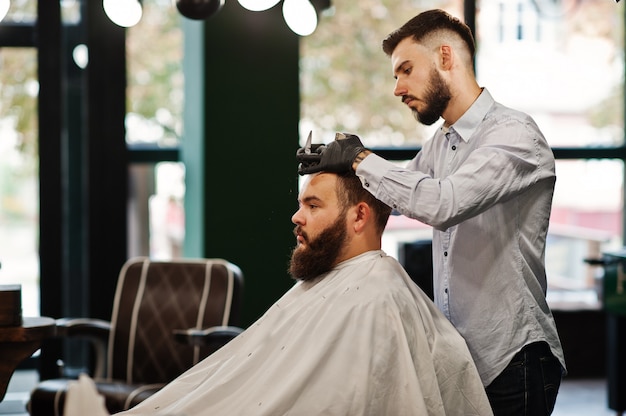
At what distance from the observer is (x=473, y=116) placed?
6.83ft

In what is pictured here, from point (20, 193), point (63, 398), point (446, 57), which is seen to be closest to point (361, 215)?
point (446, 57)

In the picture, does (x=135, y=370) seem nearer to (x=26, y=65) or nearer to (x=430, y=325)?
(x=26, y=65)

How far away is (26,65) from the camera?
445 centimetres

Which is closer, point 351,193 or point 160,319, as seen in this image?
point 351,193

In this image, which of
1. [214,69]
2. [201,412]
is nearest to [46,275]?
[214,69]

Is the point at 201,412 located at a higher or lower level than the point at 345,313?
lower

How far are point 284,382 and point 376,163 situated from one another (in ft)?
1.67

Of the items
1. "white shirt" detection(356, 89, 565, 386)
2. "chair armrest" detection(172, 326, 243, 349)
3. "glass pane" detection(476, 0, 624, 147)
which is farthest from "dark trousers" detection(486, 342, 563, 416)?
"glass pane" detection(476, 0, 624, 147)

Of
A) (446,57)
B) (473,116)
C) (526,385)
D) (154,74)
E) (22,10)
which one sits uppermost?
(22,10)

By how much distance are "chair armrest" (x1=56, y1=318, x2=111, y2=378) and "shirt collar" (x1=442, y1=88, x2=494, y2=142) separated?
6.92 feet

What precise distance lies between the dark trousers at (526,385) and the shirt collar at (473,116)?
1.65 ft

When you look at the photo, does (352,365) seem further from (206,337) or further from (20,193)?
(20,193)

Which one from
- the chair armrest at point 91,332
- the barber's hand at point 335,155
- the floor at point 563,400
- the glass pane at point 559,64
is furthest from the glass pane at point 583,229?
the barber's hand at point 335,155

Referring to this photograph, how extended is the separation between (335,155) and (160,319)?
1.96m
